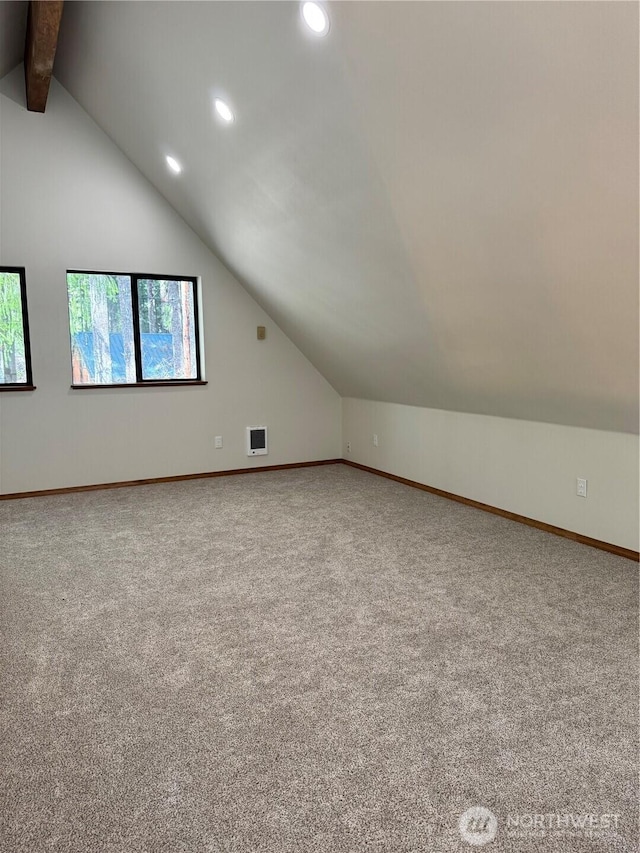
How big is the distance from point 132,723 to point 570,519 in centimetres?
288

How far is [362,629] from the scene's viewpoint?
8.40ft

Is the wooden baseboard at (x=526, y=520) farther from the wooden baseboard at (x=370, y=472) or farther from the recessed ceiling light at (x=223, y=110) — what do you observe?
the recessed ceiling light at (x=223, y=110)

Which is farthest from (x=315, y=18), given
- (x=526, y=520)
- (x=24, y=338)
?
(x=24, y=338)

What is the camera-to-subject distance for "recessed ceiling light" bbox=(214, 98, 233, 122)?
329 cm

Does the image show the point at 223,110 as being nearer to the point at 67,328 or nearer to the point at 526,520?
the point at 67,328

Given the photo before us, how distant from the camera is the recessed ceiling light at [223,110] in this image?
3289mm

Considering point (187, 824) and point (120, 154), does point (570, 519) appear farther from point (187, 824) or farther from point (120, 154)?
point (120, 154)

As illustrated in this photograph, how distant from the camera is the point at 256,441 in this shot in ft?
19.3

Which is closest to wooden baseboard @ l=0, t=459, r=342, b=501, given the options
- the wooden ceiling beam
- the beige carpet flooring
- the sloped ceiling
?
the beige carpet flooring

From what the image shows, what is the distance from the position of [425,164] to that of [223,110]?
4.71 ft

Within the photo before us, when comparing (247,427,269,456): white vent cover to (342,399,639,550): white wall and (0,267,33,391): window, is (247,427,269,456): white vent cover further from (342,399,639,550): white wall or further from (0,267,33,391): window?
(0,267,33,391): window

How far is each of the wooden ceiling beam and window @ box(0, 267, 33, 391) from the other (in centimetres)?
128

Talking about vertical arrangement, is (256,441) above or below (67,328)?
below

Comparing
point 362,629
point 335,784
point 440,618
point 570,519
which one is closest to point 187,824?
point 335,784
